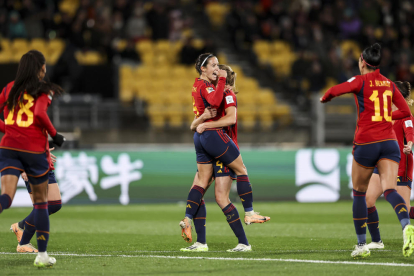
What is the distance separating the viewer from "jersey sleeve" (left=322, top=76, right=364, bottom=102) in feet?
20.0

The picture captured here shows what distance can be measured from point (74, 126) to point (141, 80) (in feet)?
12.4

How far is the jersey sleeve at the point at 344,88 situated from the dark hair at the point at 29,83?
8.52 ft

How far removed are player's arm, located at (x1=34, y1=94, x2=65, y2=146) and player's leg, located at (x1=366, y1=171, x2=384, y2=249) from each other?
3.53 m

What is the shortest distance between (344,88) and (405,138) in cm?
204

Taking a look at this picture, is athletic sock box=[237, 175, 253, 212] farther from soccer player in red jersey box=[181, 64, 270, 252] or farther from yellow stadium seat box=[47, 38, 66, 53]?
yellow stadium seat box=[47, 38, 66, 53]

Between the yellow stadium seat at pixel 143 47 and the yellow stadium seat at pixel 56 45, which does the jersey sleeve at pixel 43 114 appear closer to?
the yellow stadium seat at pixel 56 45

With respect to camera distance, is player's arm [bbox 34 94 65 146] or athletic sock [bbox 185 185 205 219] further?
athletic sock [bbox 185 185 205 219]

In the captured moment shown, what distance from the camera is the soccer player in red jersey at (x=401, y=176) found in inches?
278

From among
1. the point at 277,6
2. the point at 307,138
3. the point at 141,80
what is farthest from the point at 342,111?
the point at 277,6

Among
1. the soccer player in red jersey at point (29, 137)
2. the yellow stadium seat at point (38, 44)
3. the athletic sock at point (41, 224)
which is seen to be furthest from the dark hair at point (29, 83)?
A: the yellow stadium seat at point (38, 44)

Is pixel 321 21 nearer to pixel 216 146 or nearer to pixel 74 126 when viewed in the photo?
pixel 74 126

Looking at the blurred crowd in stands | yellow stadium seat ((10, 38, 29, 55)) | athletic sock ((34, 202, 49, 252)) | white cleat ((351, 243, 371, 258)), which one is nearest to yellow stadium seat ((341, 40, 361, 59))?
the blurred crowd in stands

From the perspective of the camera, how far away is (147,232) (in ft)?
30.6

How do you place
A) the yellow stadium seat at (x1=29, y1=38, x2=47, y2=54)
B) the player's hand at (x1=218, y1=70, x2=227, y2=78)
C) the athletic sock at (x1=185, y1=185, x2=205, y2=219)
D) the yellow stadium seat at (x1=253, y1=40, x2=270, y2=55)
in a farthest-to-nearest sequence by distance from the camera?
the yellow stadium seat at (x1=253, y1=40, x2=270, y2=55), the yellow stadium seat at (x1=29, y1=38, x2=47, y2=54), the athletic sock at (x1=185, y1=185, x2=205, y2=219), the player's hand at (x1=218, y1=70, x2=227, y2=78)
